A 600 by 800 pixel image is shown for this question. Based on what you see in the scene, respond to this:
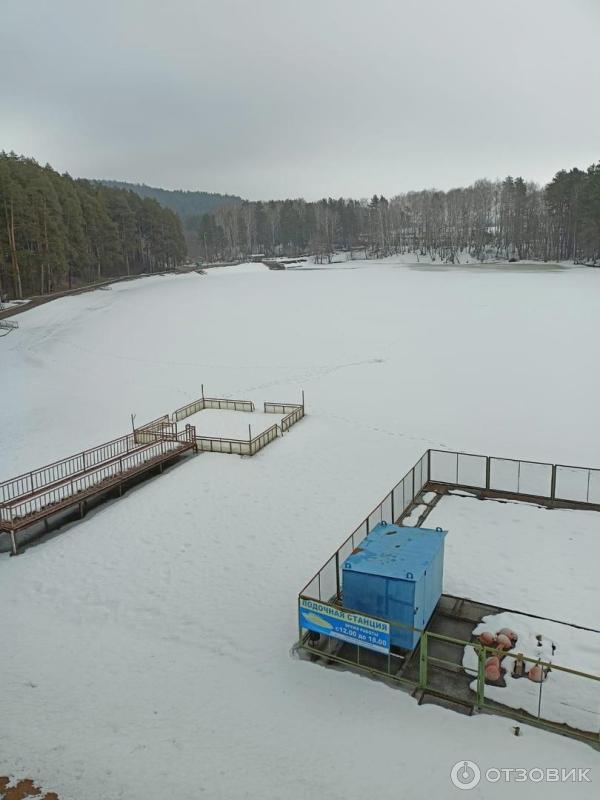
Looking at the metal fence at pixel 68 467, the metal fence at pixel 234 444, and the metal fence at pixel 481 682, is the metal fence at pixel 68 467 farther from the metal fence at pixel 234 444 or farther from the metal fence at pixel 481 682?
the metal fence at pixel 481 682

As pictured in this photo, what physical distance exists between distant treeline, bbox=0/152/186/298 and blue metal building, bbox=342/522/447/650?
57.4 m

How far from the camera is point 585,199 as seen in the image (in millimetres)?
86000

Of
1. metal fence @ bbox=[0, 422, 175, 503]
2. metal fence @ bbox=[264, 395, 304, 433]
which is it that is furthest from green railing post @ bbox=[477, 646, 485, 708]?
metal fence @ bbox=[264, 395, 304, 433]

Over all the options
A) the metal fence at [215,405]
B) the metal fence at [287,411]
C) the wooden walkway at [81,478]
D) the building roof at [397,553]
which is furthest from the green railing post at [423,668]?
the metal fence at [215,405]

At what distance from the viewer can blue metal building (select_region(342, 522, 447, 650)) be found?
1016 cm

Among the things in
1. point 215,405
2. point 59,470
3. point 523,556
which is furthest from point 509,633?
point 215,405

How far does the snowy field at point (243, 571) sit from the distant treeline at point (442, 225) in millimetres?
64641

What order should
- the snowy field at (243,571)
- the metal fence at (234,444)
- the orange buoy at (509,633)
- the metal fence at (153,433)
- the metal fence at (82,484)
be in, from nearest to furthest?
the snowy field at (243,571) < the orange buoy at (509,633) < the metal fence at (82,484) < the metal fence at (234,444) < the metal fence at (153,433)

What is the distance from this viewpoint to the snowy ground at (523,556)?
1190 cm

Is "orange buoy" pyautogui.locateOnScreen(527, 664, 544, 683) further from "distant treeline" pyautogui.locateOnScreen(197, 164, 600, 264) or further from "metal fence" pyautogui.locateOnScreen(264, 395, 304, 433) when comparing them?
"distant treeline" pyautogui.locateOnScreen(197, 164, 600, 264)

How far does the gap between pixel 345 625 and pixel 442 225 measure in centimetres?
12652

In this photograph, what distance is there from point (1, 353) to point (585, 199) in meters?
81.9

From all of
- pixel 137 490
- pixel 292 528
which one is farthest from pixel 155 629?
pixel 137 490

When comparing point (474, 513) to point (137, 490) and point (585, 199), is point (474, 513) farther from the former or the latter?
point (585, 199)
